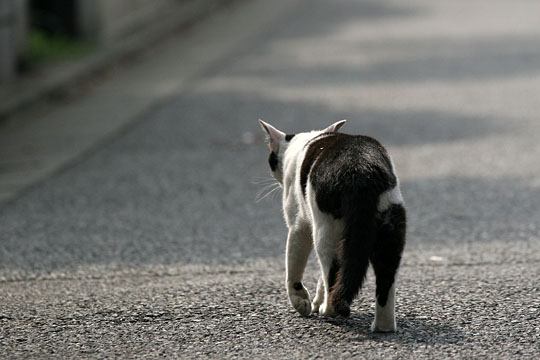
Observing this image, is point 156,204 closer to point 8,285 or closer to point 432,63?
point 8,285

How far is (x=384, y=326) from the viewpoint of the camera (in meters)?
5.19

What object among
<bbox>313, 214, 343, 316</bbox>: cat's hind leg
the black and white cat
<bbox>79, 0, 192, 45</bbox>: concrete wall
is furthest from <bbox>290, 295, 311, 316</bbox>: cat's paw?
<bbox>79, 0, 192, 45</bbox>: concrete wall

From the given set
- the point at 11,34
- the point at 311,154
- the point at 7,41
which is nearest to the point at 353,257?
the point at 311,154

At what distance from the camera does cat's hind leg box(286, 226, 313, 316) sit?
5.51 m

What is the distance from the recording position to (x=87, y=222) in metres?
8.09

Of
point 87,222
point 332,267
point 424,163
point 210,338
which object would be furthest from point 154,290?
point 424,163

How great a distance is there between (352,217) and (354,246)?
0.11 metres

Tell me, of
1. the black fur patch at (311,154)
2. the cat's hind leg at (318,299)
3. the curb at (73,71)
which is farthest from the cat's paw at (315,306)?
the curb at (73,71)

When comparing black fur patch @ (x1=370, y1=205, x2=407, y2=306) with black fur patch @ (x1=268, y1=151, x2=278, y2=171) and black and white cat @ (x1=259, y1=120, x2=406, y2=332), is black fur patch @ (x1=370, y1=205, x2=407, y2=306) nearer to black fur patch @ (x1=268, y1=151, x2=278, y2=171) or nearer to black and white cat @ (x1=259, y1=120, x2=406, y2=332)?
black and white cat @ (x1=259, y1=120, x2=406, y2=332)

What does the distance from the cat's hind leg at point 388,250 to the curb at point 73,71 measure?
7740mm

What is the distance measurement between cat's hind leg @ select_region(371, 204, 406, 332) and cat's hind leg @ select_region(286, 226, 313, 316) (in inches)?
20.8

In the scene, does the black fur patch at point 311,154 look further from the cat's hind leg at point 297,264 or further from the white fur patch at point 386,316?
the white fur patch at point 386,316

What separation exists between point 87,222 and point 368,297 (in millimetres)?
2697

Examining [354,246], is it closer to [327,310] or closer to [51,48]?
[327,310]
